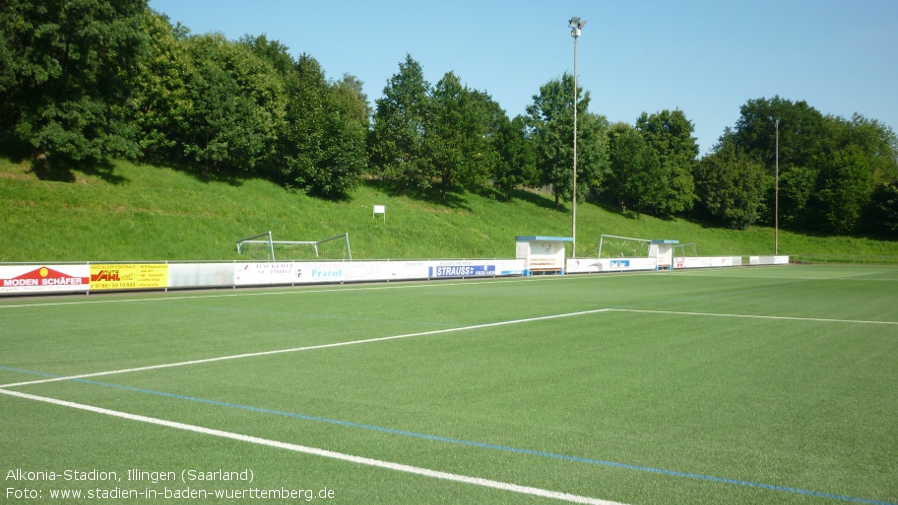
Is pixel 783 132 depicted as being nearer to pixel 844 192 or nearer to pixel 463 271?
pixel 844 192

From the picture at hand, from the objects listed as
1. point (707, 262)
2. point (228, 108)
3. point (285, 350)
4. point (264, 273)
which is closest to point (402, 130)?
point (228, 108)

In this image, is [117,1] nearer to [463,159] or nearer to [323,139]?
[323,139]

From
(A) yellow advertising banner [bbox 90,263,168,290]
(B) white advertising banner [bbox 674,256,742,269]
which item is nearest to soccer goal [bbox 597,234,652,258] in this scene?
(B) white advertising banner [bbox 674,256,742,269]

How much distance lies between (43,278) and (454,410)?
72.4ft

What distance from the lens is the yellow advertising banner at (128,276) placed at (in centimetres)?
2598

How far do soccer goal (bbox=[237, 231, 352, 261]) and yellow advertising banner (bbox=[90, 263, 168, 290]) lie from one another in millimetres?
11534

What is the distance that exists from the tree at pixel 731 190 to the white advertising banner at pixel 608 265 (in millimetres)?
40790

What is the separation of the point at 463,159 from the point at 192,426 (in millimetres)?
62680

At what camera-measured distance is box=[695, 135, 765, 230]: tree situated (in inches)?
3593

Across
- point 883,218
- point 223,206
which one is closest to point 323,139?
point 223,206

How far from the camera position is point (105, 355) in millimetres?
11875

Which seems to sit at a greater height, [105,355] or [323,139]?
[323,139]

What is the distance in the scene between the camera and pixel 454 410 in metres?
7.89
